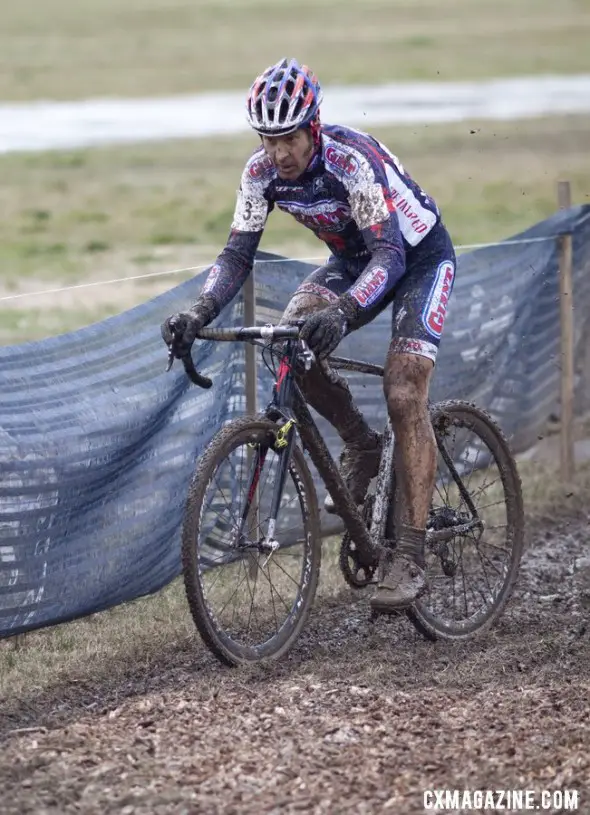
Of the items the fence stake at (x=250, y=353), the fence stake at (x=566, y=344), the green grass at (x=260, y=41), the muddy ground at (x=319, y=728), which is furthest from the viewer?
the green grass at (x=260, y=41)

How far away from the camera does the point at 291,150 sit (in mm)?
6383

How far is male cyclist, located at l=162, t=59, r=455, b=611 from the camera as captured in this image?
6.30 metres

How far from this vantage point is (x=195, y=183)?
26.8 m

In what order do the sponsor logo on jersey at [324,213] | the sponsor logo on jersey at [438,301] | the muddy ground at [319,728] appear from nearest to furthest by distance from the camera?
the muddy ground at [319,728] → the sponsor logo on jersey at [324,213] → the sponsor logo on jersey at [438,301]

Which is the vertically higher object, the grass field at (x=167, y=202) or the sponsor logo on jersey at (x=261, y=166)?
the grass field at (x=167, y=202)

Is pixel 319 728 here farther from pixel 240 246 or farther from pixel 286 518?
pixel 286 518

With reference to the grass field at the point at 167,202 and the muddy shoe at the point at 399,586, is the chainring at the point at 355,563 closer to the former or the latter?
the muddy shoe at the point at 399,586

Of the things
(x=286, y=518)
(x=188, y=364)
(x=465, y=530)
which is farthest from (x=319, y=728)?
(x=286, y=518)

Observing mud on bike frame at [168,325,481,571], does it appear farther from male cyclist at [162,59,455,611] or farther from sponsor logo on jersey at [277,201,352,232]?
sponsor logo on jersey at [277,201,352,232]

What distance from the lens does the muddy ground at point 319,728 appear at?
5121 millimetres

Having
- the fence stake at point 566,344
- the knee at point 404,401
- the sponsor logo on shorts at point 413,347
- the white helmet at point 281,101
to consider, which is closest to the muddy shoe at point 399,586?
the knee at point 404,401

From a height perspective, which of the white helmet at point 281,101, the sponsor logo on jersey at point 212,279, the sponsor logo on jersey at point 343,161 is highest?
the white helmet at point 281,101

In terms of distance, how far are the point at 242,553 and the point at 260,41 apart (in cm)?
5463

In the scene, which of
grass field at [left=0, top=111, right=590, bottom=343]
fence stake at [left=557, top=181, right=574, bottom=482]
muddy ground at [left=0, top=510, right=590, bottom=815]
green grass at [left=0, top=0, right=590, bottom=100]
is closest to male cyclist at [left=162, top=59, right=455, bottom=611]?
muddy ground at [left=0, top=510, right=590, bottom=815]
